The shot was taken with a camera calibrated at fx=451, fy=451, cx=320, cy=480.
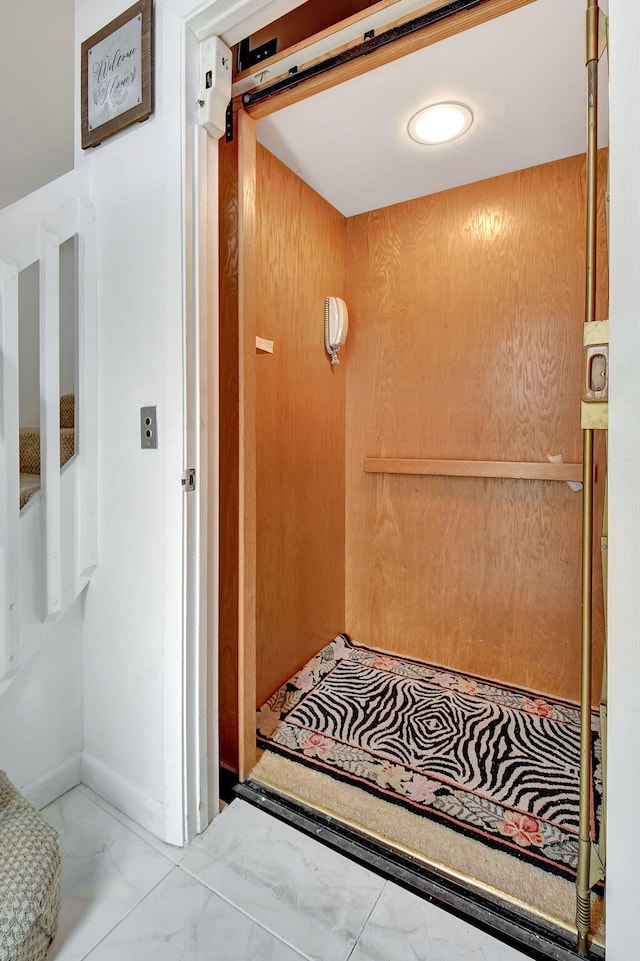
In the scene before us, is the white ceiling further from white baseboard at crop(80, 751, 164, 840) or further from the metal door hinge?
white baseboard at crop(80, 751, 164, 840)

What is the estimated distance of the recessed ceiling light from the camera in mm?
1592

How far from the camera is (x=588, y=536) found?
0.92 meters

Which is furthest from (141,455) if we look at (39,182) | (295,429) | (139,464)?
(39,182)

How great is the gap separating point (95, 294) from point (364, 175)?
136 cm

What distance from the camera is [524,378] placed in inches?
79.7

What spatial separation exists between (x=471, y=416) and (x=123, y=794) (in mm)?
1970

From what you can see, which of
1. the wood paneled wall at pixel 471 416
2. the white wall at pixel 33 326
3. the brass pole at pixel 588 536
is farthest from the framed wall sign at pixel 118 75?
the wood paneled wall at pixel 471 416

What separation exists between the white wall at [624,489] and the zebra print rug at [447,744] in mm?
567

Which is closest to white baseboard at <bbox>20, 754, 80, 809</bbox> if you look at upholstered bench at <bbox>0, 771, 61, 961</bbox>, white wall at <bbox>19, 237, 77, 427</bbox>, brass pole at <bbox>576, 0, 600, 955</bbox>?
upholstered bench at <bbox>0, 771, 61, 961</bbox>

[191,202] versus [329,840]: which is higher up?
[191,202]

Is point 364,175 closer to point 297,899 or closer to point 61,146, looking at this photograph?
point 61,146

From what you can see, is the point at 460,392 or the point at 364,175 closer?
the point at 364,175

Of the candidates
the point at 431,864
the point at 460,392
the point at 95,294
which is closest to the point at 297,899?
the point at 431,864

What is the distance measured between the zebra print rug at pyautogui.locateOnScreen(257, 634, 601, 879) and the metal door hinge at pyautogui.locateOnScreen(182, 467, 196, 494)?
1.04 m
